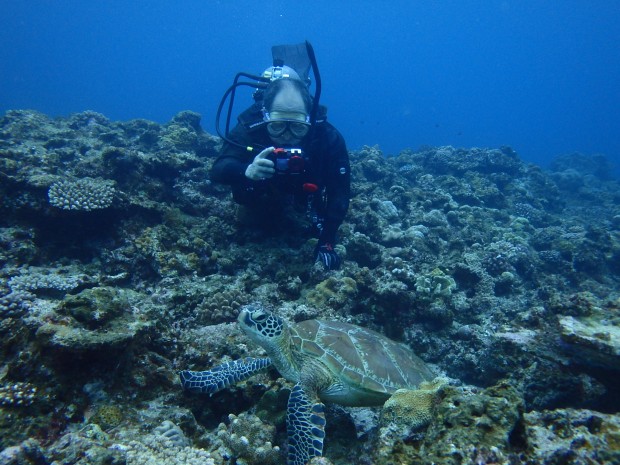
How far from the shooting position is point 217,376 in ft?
10.3

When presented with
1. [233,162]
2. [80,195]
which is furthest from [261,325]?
[80,195]

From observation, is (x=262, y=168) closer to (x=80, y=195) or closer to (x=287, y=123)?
(x=287, y=123)

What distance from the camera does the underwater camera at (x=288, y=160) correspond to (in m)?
5.23

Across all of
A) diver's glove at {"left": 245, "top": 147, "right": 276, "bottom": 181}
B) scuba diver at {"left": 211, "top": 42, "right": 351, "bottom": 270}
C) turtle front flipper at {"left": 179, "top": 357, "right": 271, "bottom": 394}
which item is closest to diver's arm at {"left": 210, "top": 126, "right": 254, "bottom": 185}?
scuba diver at {"left": 211, "top": 42, "right": 351, "bottom": 270}

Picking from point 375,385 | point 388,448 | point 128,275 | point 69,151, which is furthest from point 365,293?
point 69,151

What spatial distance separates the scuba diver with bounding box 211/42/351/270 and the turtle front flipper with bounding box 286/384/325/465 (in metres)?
2.80

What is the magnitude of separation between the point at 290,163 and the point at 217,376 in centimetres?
336

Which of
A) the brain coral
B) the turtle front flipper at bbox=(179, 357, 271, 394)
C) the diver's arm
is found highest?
the diver's arm

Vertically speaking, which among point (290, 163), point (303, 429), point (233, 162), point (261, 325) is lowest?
point (303, 429)

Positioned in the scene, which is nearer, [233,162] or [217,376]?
[217,376]

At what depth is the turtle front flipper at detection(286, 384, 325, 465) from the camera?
2.62 metres

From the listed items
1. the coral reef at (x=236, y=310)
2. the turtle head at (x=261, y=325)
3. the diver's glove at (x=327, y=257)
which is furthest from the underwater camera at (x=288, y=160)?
the turtle head at (x=261, y=325)

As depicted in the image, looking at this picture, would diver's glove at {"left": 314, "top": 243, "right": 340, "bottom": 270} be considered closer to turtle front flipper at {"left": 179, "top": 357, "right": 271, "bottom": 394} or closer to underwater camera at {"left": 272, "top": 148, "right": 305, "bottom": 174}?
underwater camera at {"left": 272, "top": 148, "right": 305, "bottom": 174}

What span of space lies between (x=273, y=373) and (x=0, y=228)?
5.19 metres
